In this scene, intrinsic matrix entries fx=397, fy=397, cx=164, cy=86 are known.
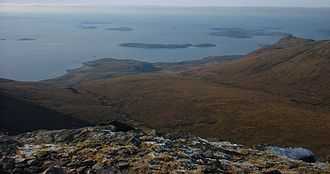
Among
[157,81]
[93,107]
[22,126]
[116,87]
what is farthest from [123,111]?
[157,81]

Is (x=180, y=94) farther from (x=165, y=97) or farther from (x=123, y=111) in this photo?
(x=123, y=111)

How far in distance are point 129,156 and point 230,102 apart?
78.8m

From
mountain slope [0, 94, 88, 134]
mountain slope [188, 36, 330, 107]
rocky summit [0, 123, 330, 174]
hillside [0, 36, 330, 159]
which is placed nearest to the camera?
A: rocky summit [0, 123, 330, 174]

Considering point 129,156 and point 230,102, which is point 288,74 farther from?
point 129,156

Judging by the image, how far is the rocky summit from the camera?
11.2m

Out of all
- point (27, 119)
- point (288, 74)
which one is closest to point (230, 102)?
point (27, 119)

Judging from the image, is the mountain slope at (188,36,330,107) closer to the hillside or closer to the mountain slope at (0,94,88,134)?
the hillside

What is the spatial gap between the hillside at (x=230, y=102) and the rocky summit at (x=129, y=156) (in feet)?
94.1

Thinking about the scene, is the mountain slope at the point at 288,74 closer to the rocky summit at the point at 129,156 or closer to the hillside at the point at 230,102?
the hillside at the point at 230,102

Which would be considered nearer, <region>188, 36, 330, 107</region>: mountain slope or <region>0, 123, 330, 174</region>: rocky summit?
<region>0, 123, 330, 174</region>: rocky summit

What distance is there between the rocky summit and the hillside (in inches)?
1129

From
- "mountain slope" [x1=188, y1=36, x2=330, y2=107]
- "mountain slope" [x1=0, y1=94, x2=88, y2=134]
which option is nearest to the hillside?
"mountain slope" [x1=188, y1=36, x2=330, y2=107]

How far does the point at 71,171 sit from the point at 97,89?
110683 mm

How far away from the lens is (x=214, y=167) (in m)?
11.5
